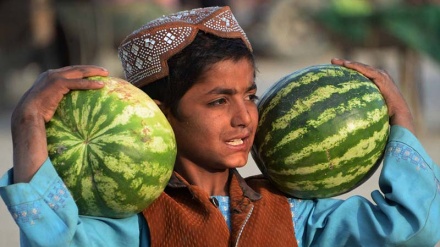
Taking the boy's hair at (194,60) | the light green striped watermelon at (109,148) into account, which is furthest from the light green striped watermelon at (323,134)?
the light green striped watermelon at (109,148)

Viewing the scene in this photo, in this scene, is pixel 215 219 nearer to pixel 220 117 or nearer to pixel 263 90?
pixel 220 117

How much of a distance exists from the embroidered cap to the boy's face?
0.14m

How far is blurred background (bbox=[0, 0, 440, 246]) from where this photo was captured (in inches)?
456

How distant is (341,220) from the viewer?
11.3 ft

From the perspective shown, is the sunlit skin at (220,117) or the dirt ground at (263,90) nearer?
the sunlit skin at (220,117)

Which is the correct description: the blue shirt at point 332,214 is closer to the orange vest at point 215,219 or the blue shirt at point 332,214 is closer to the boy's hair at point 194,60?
the orange vest at point 215,219

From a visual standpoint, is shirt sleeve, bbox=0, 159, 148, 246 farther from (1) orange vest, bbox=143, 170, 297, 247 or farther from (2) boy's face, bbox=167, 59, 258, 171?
(2) boy's face, bbox=167, 59, 258, 171

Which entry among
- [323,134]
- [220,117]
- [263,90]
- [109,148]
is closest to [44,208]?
[109,148]

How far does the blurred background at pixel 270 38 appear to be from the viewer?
11.6 m

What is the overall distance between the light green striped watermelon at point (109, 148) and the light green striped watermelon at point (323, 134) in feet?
1.76

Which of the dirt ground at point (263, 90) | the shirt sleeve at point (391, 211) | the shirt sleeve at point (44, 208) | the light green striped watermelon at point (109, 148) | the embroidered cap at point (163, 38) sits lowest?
the dirt ground at point (263, 90)

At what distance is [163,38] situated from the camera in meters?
3.38

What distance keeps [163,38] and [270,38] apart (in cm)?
1892

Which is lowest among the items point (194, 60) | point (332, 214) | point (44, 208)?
point (332, 214)
